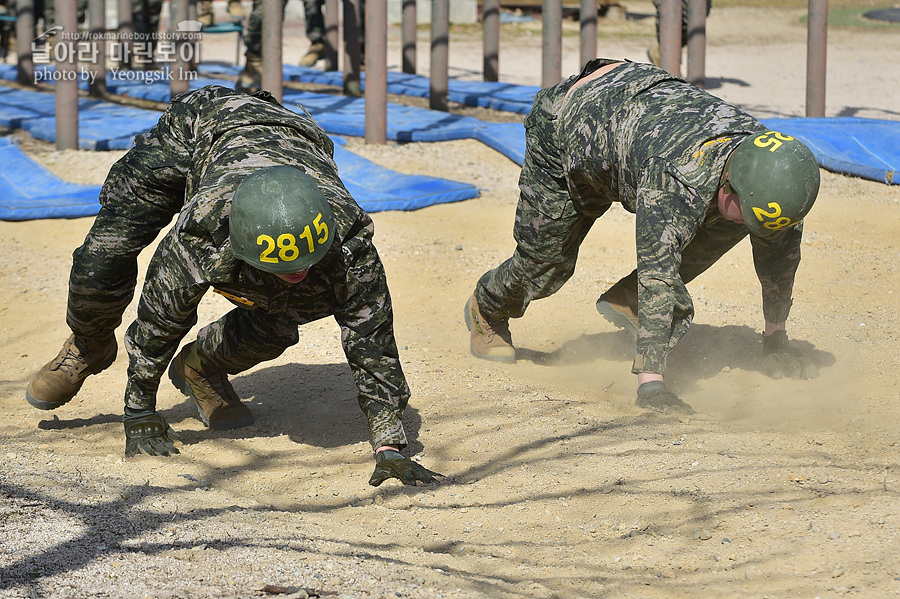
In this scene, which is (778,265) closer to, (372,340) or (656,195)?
(656,195)

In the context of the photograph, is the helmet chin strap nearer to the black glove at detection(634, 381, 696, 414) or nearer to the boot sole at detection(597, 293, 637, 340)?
the black glove at detection(634, 381, 696, 414)

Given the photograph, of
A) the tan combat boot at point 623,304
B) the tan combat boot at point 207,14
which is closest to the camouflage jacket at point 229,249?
the tan combat boot at point 623,304

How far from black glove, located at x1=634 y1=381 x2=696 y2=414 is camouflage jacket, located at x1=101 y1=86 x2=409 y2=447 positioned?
0.98 metres

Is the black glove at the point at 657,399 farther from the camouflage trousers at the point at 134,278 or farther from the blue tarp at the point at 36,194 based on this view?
the blue tarp at the point at 36,194

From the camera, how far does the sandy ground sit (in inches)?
103

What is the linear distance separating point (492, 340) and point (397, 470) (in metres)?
1.62

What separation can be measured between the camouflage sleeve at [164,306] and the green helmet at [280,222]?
0.24 meters

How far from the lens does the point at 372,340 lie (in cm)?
325

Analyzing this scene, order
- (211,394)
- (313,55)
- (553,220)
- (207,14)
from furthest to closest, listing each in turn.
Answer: (207,14)
(313,55)
(553,220)
(211,394)

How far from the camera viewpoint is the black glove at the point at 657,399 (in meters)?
3.81

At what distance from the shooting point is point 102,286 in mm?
3748

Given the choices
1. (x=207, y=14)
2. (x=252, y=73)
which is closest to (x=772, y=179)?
(x=252, y=73)

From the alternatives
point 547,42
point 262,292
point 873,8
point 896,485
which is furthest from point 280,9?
point 873,8

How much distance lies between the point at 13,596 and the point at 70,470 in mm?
1172
